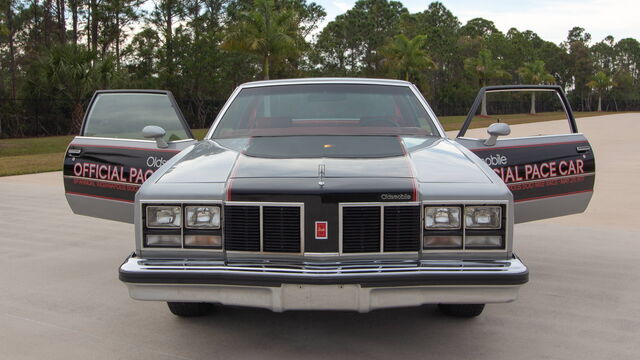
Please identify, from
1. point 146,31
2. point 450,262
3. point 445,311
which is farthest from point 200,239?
point 146,31

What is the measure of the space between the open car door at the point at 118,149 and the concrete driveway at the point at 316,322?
2.12 feet

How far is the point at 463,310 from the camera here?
3.87 m

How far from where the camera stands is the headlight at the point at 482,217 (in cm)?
314

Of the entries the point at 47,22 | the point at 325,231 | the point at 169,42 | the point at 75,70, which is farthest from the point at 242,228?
the point at 47,22

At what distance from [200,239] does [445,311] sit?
168 centimetres

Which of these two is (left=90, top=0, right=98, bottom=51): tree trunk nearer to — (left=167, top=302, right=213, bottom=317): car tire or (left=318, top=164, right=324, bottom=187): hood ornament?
(left=167, top=302, right=213, bottom=317): car tire

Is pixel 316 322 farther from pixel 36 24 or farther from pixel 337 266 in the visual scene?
pixel 36 24

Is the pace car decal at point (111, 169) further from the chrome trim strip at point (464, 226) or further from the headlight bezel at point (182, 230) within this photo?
the chrome trim strip at point (464, 226)

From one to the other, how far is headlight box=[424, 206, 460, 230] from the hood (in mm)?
181

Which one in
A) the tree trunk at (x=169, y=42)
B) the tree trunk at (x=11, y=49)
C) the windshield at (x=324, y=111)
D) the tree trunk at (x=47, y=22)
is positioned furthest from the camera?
the tree trunk at (x=47, y=22)

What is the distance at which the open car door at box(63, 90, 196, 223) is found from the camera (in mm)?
4512

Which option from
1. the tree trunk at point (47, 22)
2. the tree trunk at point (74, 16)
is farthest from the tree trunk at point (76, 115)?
the tree trunk at point (47, 22)

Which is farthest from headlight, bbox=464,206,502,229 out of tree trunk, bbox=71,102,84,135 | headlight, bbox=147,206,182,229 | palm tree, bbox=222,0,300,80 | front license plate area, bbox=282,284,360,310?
palm tree, bbox=222,0,300,80

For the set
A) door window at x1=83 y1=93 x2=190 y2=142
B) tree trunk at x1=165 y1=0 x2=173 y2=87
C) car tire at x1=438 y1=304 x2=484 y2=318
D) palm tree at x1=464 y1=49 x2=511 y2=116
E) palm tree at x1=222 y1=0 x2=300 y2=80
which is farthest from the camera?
palm tree at x1=464 y1=49 x2=511 y2=116
